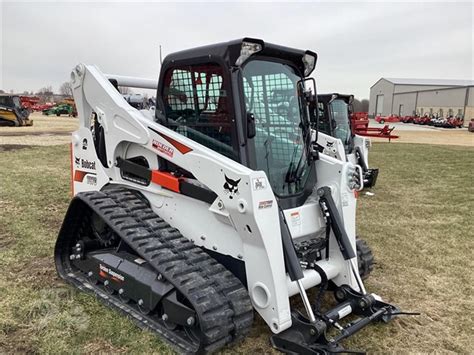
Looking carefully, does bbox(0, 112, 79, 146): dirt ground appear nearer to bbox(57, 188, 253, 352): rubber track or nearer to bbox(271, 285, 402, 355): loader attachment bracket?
bbox(57, 188, 253, 352): rubber track

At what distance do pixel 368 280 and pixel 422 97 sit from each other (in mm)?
77426

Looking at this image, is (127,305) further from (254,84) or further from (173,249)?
(254,84)

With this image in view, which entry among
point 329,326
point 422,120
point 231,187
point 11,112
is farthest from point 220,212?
point 422,120

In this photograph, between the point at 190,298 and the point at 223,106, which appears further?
the point at 223,106

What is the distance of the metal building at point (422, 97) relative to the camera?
221 ft

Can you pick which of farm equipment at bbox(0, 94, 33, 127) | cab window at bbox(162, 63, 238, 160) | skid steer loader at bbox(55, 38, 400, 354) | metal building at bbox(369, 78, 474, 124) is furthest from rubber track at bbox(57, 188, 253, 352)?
metal building at bbox(369, 78, 474, 124)

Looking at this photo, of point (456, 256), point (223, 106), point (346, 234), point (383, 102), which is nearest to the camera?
point (223, 106)

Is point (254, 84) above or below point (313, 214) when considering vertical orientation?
above

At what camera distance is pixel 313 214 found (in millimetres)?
4039

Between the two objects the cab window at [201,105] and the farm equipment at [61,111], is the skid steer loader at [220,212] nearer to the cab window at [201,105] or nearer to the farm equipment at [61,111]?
the cab window at [201,105]

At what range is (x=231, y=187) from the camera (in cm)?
342

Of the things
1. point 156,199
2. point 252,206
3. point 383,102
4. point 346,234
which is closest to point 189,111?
point 156,199

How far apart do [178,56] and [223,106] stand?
0.77m

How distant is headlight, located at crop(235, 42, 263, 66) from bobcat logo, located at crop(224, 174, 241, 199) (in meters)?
0.97
